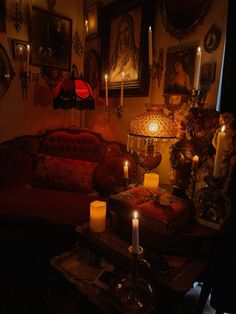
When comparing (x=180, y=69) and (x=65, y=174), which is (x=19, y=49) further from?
(x=180, y=69)

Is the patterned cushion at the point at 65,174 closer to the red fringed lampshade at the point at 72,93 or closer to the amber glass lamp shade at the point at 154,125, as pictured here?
the red fringed lampshade at the point at 72,93

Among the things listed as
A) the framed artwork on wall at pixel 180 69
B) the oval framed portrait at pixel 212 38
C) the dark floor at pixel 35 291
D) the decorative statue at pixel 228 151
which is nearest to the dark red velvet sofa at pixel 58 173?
the dark floor at pixel 35 291

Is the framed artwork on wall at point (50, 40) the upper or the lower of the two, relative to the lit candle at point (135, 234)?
upper

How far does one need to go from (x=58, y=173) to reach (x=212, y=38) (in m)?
1.70

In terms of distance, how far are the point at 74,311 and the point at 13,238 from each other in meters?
0.92

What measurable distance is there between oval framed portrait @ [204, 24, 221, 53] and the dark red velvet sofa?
1103 millimetres

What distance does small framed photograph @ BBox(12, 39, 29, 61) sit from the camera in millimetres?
2463

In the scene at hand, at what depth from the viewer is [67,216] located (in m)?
1.84

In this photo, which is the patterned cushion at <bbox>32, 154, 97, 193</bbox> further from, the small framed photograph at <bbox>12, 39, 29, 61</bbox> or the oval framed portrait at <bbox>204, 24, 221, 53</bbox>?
the oval framed portrait at <bbox>204, 24, 221, 53</bbox>

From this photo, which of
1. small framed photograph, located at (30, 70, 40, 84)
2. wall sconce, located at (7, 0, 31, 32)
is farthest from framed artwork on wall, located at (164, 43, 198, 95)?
wall sconce, located at (7, 0, 31, 32)

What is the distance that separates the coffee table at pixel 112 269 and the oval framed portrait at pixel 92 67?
6.38ft

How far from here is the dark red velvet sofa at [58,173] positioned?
194 cm

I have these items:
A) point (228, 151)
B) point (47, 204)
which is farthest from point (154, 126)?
point (47, 204)

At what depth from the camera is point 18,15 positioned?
2453 mm
